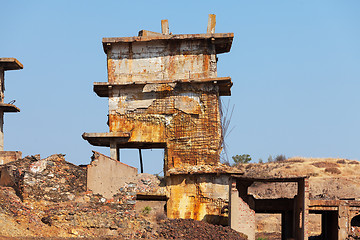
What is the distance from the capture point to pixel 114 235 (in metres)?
21.6

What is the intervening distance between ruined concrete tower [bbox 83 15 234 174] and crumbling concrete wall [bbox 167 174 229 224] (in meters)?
0.85

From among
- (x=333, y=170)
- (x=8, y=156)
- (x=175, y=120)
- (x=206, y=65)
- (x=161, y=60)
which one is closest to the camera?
(x=175, y=120)

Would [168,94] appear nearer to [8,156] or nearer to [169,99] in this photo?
[169,99]

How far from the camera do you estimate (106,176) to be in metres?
23.9

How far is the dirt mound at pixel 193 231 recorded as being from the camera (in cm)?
2162

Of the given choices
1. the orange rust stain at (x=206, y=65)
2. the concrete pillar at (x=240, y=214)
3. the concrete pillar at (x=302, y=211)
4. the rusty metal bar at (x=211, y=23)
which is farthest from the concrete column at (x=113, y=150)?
the concrete pillar at (x=302, y=211)

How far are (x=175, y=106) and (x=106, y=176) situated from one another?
4441 millimetres

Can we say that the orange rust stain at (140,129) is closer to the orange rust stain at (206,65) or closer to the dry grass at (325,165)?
the orange rust stain at (206,65)

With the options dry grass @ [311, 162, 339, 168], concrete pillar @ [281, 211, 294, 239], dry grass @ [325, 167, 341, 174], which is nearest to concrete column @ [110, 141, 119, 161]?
concrete pillar @ [281, 211, 294, 239]

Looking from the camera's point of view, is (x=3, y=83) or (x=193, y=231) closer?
(x=193, y=231)

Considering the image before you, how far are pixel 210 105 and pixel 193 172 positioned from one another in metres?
3.12

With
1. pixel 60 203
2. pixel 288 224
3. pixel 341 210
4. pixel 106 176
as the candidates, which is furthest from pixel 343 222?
pixel 60 203

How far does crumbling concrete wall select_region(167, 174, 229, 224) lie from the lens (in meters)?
24.3

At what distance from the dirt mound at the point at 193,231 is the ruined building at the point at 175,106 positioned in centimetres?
167
